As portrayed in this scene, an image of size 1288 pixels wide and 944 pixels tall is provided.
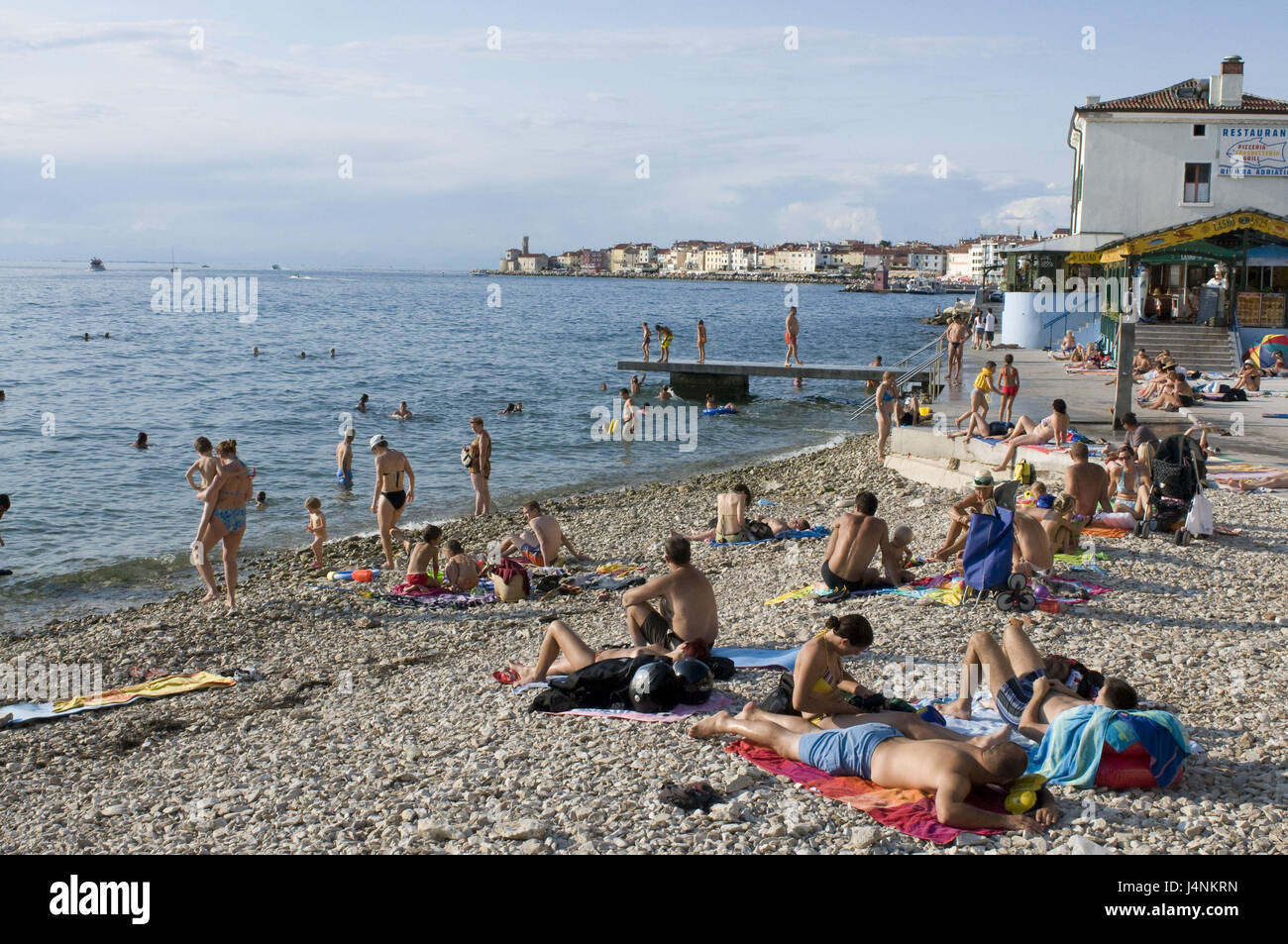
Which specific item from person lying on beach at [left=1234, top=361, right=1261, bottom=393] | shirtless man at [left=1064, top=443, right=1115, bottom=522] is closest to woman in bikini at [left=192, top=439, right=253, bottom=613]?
shirtless man at [left=1064, top=443, right=1115, bottom=522]

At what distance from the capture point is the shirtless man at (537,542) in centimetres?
1301

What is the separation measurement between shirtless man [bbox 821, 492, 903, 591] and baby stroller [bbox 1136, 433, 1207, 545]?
295 centimetres

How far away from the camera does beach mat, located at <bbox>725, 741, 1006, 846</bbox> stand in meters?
5.21

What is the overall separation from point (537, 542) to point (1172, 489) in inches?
278

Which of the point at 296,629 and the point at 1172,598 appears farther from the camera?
the point at 296,629

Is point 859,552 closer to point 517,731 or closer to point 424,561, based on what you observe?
point 517,731

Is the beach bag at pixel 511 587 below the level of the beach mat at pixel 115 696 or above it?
above

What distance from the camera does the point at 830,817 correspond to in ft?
17.9

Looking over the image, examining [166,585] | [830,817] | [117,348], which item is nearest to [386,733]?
[830,817]

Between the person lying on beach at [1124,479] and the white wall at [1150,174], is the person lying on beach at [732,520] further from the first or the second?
the white wall at [1150,174]

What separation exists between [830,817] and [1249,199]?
33689 mm

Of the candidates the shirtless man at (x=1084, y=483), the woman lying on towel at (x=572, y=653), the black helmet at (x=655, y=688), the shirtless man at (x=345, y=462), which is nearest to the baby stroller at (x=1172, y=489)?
the shirtless man at (x=1084, y=483)

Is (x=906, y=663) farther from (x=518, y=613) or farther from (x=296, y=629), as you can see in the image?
(x=296, y=629)

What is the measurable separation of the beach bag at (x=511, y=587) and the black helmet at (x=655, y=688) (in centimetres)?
458
